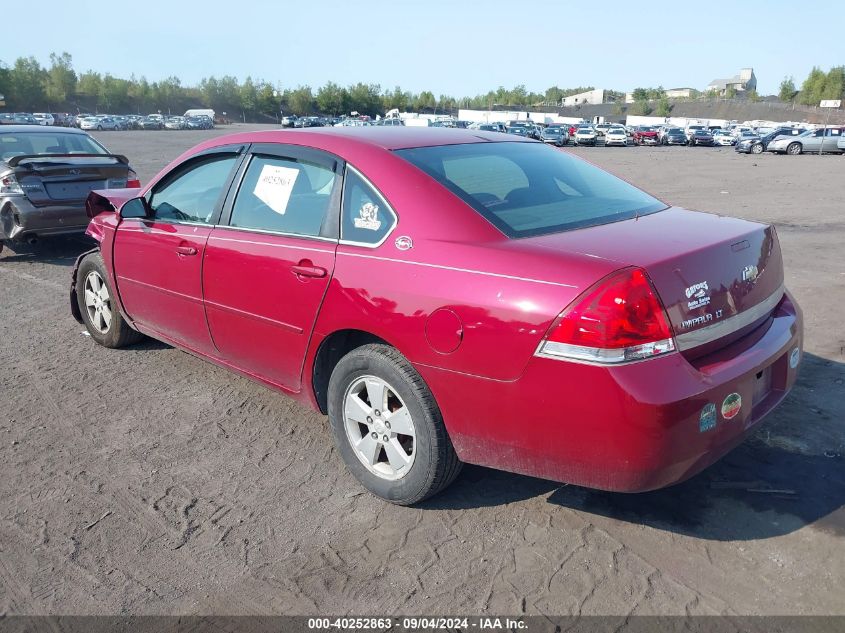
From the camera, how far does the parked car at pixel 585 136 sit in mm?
49094

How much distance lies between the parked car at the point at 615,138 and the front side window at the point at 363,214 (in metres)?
49.8

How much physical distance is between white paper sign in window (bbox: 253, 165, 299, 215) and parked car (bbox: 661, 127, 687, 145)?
171ft

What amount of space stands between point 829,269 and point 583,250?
20.6 ft

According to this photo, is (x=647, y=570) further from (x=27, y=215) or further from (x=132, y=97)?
(x=132, y=97)

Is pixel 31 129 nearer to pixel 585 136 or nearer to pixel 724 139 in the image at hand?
pixel 585 136

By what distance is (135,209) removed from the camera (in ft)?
14.9

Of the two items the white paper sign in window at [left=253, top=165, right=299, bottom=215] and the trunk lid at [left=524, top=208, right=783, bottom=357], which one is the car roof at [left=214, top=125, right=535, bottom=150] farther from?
the trunk lid at [left=524, top=208, right=783, bottom=357]

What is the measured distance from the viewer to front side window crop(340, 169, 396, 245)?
3176 millimetres

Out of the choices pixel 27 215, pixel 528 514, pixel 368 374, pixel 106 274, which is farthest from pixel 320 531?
pixel 27 215

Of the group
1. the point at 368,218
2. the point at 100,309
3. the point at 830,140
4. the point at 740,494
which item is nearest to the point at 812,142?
the point at 830,140

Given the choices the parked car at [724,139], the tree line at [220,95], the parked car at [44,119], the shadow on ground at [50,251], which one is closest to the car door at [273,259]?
the shadow on ground at [50,251]

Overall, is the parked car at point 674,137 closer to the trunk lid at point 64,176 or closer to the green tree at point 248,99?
the trunk lid at point 64,176

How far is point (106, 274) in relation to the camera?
510 centimetres

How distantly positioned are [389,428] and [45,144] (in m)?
8.26
